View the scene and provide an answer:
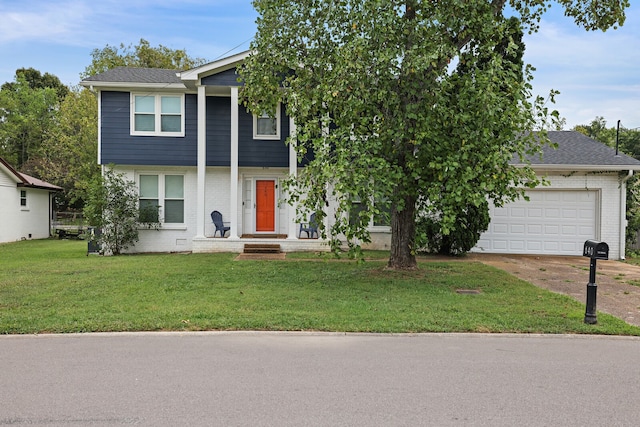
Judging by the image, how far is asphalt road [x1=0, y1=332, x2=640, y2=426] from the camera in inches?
157

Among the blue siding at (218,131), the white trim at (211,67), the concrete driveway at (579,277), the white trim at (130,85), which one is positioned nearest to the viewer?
the concrete driveway at (579,277)

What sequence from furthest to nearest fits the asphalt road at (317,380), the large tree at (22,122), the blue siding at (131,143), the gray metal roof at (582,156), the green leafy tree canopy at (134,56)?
the large tree at (22,122) → the green leafy tree canopy at (134,56) → the blue siding at (131,143) → the gray metal roof at (582,156) → the asphalt road at (317,380)

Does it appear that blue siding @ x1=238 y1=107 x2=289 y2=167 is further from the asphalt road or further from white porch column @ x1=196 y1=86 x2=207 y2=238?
the asphalt road

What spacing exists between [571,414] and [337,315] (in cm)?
373

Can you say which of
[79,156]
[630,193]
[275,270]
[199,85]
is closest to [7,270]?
[275,270]

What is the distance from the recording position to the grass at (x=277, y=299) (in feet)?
22.3

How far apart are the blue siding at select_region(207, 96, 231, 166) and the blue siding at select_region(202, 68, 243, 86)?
1012mm

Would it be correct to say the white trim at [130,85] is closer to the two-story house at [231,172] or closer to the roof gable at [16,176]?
the two-story house at [231,172]

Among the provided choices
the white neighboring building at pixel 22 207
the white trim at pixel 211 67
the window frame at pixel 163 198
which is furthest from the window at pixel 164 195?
the white neighboring building at pixel 22 207

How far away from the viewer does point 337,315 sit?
730cm

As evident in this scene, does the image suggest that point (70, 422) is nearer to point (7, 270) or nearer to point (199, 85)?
point (7, 270)

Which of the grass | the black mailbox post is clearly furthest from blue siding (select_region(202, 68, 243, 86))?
the black mailbox post

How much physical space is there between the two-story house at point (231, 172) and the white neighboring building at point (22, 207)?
30.3ft

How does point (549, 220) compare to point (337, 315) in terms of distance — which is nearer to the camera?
point (337, 315)
